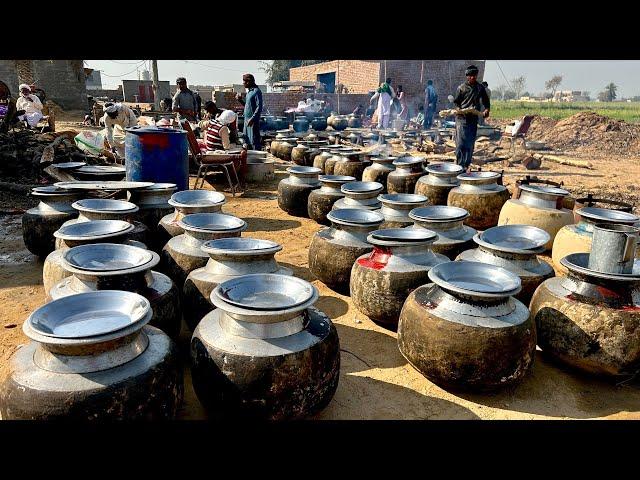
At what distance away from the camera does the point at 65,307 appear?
2502mm

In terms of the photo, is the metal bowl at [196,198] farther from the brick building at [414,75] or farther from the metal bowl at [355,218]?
the brick building at [414,75]

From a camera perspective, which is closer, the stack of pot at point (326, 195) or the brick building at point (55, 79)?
the stack of pot at point (326, 195)

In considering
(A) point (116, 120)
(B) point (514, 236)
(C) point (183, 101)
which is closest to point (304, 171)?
(B) point (514, 236)

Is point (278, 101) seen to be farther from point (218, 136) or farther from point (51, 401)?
point (51, 401)

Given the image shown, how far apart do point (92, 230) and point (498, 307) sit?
132 inches

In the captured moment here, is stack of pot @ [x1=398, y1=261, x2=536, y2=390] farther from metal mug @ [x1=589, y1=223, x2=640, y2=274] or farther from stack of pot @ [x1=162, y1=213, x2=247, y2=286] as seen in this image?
stack of pot @ [x1=162, y1=213, x2=247, y2=286]

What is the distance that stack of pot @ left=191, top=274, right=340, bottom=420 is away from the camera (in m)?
2.46

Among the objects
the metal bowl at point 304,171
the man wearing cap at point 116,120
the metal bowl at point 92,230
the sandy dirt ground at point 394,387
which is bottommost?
the sandy dirt ground at point 394,387

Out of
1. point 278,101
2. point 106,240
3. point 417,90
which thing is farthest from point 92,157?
point 417,90

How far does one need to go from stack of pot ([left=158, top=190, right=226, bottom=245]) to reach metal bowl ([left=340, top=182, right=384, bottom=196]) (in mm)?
1616

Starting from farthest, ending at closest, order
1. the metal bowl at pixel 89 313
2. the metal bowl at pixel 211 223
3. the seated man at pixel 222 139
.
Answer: the seated man at pixel 222 139, the metal bowl at pixel 211 223, the metal bowl at pixel 89 313

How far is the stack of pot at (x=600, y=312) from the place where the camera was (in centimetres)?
307

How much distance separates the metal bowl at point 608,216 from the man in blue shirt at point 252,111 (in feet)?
25.3

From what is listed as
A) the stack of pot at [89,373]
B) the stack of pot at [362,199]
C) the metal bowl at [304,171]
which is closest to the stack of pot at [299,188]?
the metal bowl at [304,171]
